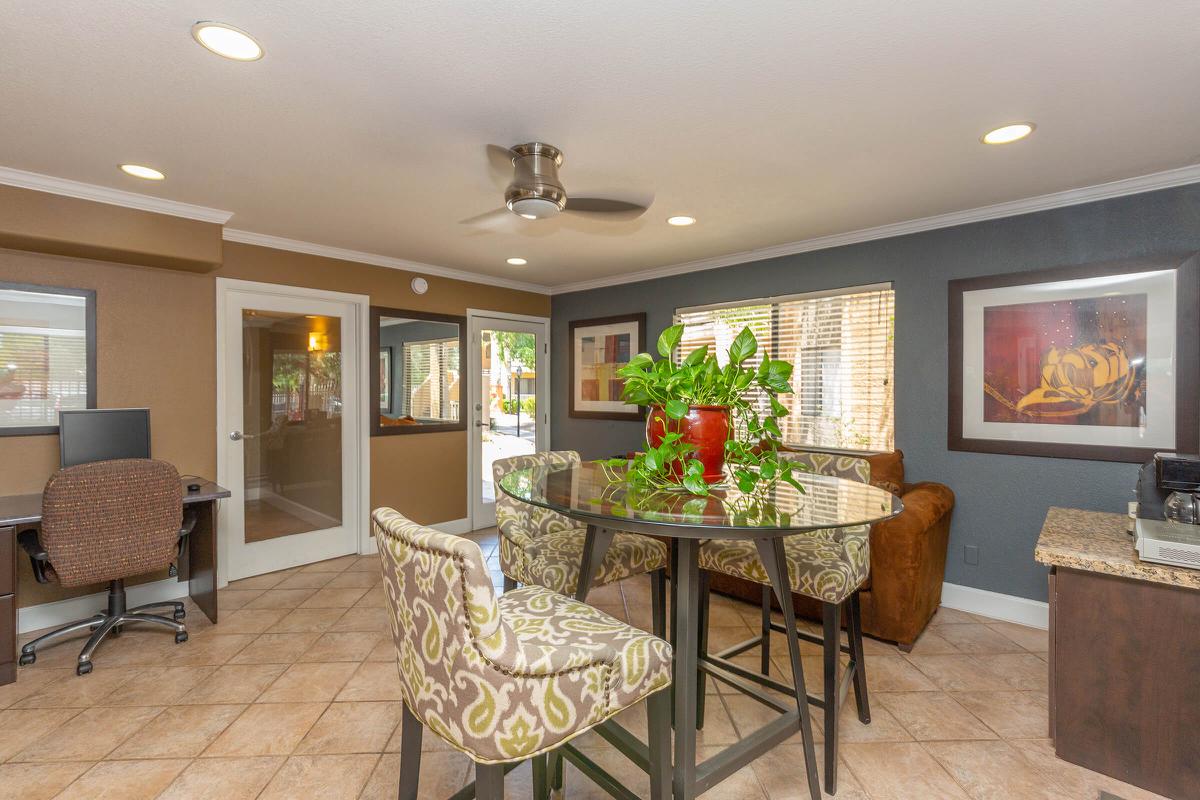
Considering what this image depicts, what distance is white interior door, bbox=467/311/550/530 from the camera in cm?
512

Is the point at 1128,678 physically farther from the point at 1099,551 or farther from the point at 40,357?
the point at 40,357

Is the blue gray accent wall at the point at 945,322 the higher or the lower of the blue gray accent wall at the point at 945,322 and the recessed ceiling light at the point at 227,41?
the lower

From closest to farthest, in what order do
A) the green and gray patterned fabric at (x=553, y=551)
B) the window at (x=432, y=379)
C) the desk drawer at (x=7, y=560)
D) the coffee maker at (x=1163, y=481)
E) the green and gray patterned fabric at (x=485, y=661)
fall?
1. the green and gray patterned fabric at (x=485, y=661)
2. the coffee maker at (x=1163, y=481)
3. the green and gray patterned fabric at (x=553, y=551)
4. the desk drawer at (x=7, y=560)
5. the window at (x=432, y=379)

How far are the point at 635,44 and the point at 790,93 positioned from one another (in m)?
0.62

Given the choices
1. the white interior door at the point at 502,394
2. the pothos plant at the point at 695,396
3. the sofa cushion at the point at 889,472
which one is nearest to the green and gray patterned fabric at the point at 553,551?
the pothos plant at the point at 695,396

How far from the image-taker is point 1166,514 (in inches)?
78.4

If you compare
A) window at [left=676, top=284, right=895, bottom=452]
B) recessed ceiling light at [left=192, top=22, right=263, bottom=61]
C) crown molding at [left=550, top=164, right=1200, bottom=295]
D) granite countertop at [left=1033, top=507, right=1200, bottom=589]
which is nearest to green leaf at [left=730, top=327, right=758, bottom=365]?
granite countertop at [left=1033, top=507, right=1200, bottom=589]

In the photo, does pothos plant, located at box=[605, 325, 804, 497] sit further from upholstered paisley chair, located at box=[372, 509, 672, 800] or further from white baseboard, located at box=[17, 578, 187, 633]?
white baseboard, located at box=[17, 578, 187, 633]

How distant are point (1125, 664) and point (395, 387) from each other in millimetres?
4495

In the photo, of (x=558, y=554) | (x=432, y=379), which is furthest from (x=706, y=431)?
(x=432, y=379)

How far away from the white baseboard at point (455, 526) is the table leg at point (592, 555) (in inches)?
131

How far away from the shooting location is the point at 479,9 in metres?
1.51

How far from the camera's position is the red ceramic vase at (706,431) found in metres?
1.74

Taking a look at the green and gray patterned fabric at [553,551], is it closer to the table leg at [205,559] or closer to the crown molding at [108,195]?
the table leg at [205,559]
